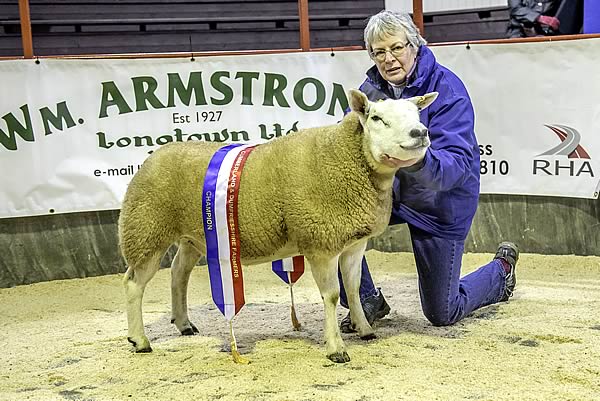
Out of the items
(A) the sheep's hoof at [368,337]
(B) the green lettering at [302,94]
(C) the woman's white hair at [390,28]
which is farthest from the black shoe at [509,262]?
(B) the green lettering at [302,94]

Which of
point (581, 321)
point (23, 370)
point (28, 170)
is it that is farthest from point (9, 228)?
point (581, 321)

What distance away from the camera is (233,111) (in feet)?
19.3

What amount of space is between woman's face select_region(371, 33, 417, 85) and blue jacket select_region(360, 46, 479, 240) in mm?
74

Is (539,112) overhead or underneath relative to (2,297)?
overhead

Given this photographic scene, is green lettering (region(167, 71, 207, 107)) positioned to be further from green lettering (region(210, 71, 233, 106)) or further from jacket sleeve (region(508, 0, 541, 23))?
jacket sleeve (region(508, 0, 541, 23))

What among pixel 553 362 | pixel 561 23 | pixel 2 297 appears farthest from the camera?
pixel 561 23

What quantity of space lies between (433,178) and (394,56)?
2.33ft

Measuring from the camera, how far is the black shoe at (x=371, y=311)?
13.9 feet

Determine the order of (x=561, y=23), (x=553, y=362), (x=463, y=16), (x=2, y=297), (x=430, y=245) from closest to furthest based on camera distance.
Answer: (x=553, y=362) < (x=430, y=245) < (x=2, y=297) < (x=561, y=23) < (x=463, y=16)

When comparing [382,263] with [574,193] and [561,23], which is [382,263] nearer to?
[574,193]

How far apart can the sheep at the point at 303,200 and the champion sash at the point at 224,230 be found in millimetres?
53

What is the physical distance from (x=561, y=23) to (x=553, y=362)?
14.2 feet

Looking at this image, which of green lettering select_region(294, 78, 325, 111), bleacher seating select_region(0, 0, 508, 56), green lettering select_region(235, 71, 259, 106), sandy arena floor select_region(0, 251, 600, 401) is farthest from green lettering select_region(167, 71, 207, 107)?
bleacher seating select_region(0, 0, 508, 56)

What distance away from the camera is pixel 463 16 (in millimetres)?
9852
